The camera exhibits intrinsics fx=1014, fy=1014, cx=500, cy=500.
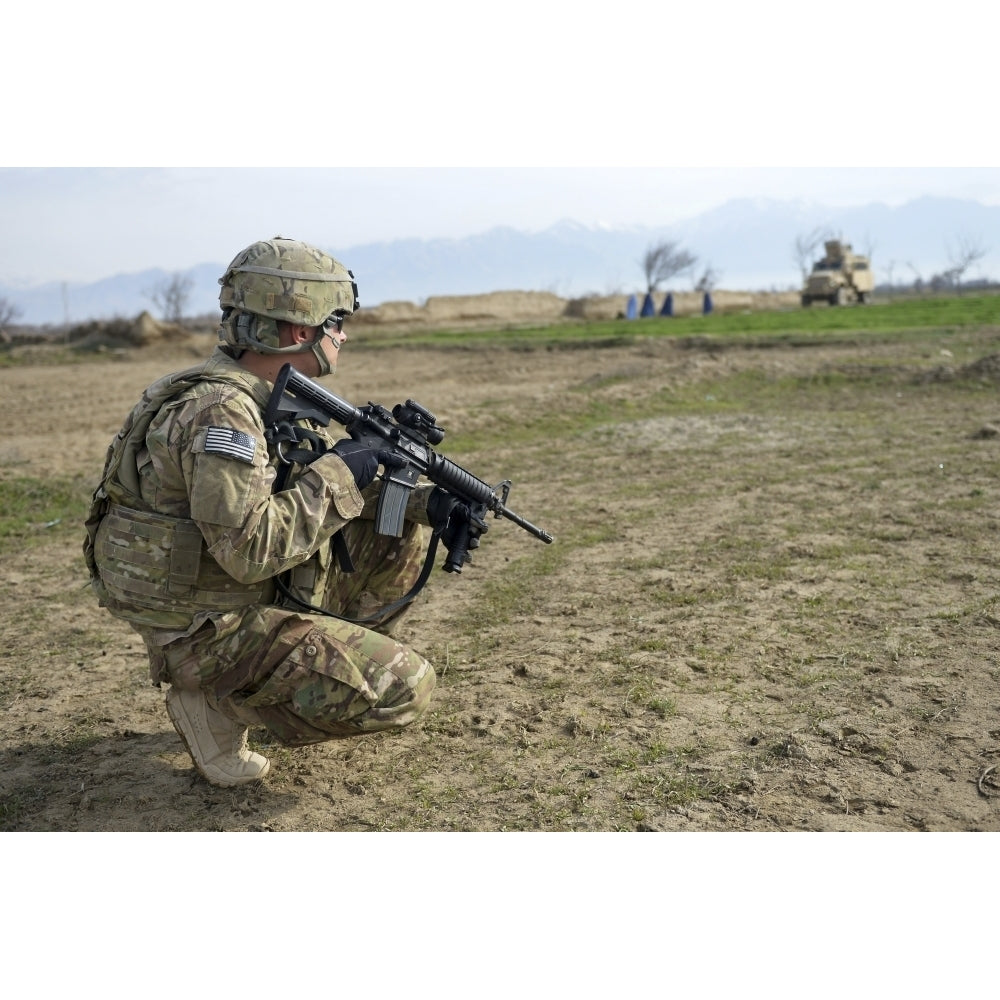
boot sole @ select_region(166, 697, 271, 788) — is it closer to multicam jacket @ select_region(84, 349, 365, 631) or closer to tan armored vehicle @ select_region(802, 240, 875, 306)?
multicam jacket @ select_region(84, 349, 365, 631)

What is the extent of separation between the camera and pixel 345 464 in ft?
11.2

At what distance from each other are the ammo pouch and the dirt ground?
72 cm

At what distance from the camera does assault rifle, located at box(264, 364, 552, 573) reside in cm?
342

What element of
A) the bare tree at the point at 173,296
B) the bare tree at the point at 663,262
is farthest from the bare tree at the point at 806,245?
the bare tree at the point at 173,296

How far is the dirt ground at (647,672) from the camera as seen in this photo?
3.33 metres

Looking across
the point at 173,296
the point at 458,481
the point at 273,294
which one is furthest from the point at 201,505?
the point at 173,296

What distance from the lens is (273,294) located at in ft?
11.3

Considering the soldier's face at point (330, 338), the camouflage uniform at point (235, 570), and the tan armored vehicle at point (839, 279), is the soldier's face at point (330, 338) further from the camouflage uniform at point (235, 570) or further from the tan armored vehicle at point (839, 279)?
the tan armored vehicle at point (839, 279)

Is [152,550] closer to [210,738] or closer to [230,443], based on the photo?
[230,443]

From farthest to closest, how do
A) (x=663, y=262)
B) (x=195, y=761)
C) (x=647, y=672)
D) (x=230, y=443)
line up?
(x=663, y=262) < (x=647, y=672) < (x=195, y=761) < (x=230, y=443)

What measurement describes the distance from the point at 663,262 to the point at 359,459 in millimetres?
73969

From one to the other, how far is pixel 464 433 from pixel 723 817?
783 cm

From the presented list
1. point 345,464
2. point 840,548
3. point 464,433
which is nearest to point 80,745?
point 345,464

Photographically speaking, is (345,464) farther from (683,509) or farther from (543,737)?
(683,509)
